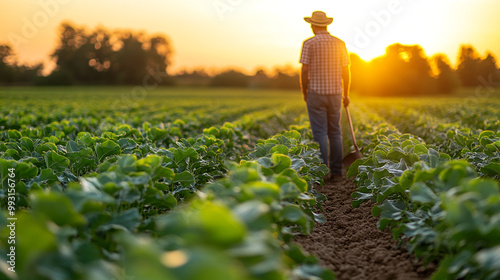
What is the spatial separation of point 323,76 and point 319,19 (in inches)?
33.6

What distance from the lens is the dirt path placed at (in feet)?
8.60

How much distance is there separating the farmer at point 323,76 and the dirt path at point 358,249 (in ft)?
6.07

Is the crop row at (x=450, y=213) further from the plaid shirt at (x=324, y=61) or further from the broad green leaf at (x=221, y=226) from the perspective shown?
the plaid shirt at (x=324, y=61)

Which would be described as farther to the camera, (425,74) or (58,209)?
(425,74)

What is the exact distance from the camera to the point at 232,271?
0.94 meters

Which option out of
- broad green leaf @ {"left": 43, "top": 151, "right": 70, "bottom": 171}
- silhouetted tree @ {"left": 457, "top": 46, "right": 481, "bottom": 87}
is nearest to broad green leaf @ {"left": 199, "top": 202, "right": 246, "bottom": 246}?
broad green leaf @ {"left": 43, "top": 151, "right": 70, "bottom": 171}

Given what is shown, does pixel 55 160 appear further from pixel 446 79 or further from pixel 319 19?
pixel 446 79

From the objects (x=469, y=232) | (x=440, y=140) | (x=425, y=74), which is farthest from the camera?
(x=425, y=74)

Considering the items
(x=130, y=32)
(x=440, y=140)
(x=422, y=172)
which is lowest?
(x=440, y=140)

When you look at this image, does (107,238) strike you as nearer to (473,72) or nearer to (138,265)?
(138,265)

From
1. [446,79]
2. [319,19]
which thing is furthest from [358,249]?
[446,79]

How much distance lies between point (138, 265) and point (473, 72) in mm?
90505

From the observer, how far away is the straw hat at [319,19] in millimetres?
5844

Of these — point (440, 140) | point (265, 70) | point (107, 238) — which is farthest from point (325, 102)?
point (265, 70)
